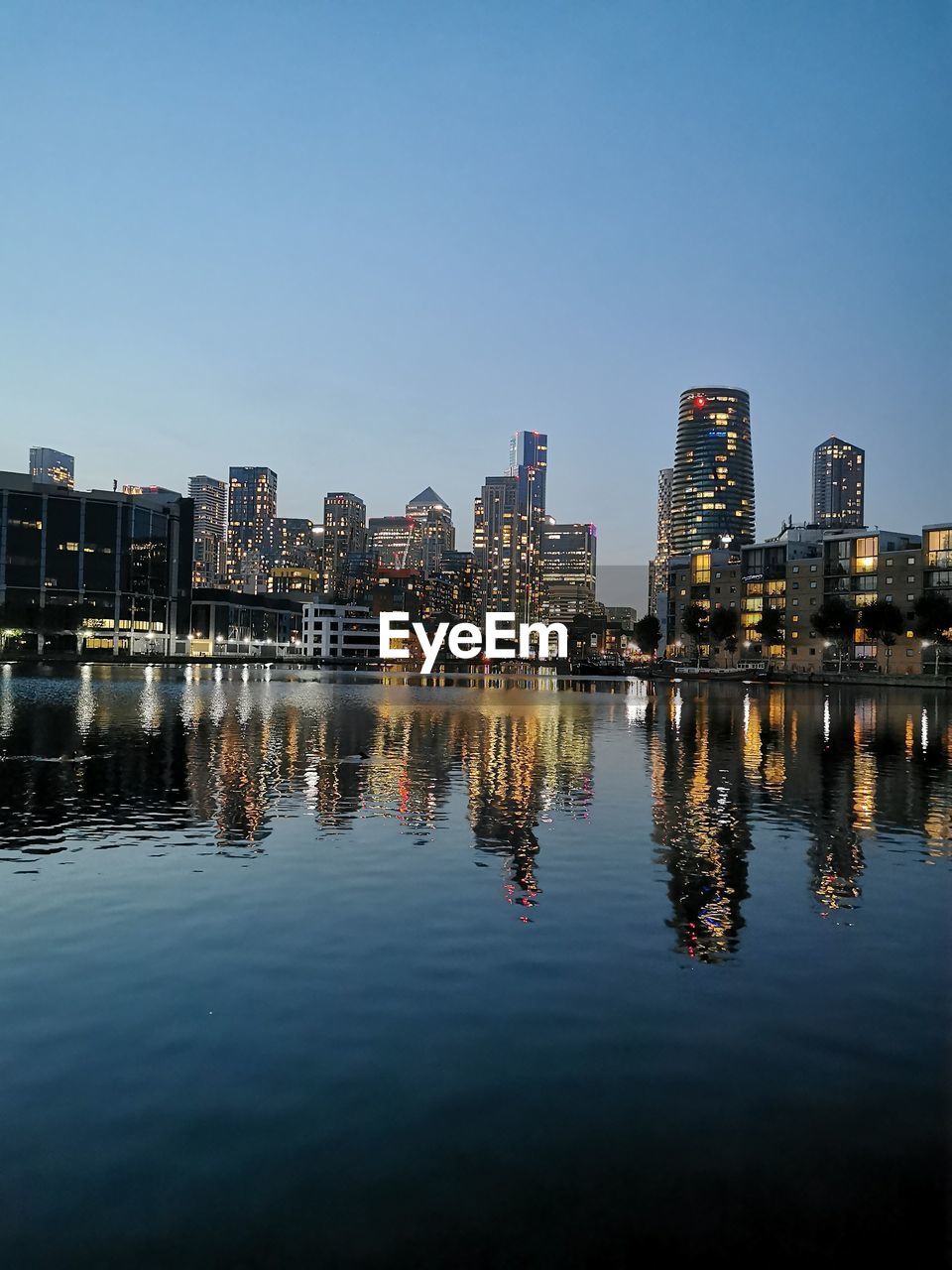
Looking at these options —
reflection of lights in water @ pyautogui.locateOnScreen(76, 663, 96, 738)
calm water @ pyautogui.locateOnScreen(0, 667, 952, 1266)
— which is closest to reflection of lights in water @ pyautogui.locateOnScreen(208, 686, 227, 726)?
reflection of lights in water @ pyautogui.locateOnScreen(76, 663, 96, 738)

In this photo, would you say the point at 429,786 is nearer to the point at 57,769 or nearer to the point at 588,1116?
the point at 57,769

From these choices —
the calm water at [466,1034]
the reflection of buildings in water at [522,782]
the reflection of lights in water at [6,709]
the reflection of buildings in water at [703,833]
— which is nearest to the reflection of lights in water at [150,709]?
the reflection of lights in water at [6,709]

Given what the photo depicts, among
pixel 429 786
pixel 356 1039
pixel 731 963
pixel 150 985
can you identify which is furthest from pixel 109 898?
pixel 429 786

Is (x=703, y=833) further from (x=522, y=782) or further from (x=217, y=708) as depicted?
(x=217, y=708)

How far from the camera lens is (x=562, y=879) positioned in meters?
20.8

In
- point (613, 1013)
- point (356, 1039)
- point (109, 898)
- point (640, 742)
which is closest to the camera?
point (356, 1039)

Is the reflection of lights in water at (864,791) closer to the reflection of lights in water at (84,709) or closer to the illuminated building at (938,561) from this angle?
the reflection of lights in water at (84,709)

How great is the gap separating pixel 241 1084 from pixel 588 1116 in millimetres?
3879

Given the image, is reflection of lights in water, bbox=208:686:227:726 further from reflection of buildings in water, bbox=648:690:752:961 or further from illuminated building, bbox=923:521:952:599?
illuminated building, bbox=923:521:952:599

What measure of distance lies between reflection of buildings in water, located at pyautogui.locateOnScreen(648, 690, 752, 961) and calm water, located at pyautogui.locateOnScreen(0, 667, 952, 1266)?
0.16 meters

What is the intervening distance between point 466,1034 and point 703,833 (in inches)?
609

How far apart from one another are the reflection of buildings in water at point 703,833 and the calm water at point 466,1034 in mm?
158

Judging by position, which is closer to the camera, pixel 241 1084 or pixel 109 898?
pixel 241 1084

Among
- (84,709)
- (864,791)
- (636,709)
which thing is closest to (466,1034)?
(864,791)
